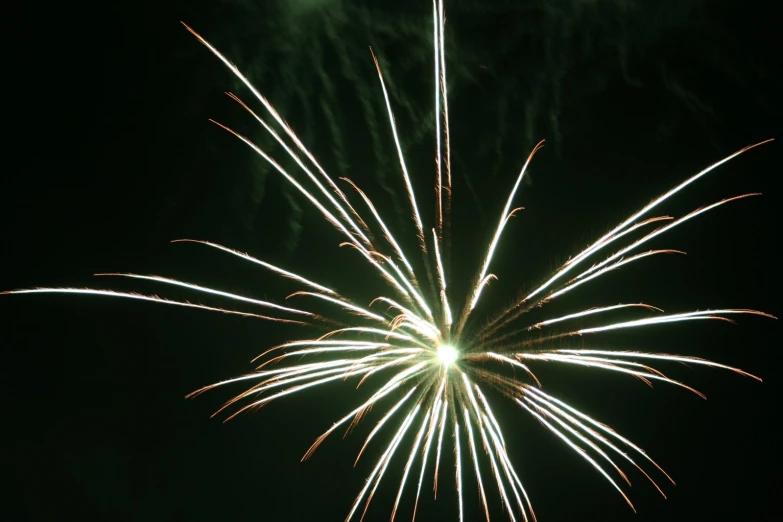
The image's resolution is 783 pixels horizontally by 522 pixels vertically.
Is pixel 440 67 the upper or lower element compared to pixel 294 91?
lower

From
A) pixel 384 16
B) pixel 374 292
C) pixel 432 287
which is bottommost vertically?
pixel 432 287

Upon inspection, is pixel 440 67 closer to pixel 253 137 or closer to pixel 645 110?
pixel 253 137

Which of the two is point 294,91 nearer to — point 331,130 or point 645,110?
point 331,130

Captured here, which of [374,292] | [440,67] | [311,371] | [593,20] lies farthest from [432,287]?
[374,292]

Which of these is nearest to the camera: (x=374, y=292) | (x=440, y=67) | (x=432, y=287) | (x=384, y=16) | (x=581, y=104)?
(x=440, y=67)

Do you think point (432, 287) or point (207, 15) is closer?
point (432, 287)

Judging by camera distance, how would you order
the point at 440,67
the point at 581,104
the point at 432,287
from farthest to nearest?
the point at 581,104
the point at 432,287
the point at 440,67
